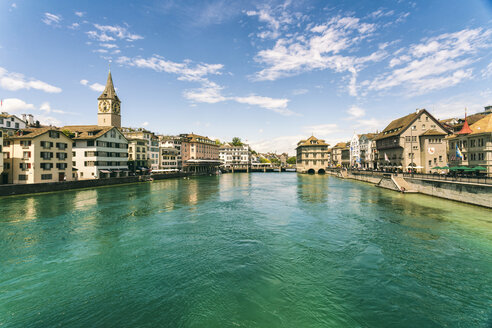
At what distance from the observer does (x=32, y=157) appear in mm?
47094

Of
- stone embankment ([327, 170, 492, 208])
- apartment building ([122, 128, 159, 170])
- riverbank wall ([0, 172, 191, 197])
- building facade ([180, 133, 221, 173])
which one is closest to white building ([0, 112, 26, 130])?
apartment building ([122, 128, 159, 170])

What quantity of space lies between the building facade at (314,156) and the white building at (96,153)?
92.3 meters

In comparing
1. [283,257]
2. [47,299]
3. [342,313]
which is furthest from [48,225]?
[342,313]

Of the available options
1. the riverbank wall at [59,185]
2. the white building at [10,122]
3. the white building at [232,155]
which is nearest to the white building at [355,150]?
the white building at [232,155]

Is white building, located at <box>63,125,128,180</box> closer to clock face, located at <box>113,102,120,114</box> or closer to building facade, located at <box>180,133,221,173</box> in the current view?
clock face, located at <box>113,102,120,114</box>

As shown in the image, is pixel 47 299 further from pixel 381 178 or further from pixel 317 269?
pixel 381 178

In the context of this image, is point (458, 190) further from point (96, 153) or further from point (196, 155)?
point (196, 155)

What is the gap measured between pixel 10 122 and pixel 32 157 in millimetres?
42366

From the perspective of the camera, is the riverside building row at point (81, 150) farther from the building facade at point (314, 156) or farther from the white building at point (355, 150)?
the white building at point (355, 150)

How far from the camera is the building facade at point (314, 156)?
12481 cm

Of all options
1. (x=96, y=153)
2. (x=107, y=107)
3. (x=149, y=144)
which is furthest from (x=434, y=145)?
(x=107, y=107)

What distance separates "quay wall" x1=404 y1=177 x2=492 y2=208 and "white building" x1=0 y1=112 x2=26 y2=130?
112986 millimetres

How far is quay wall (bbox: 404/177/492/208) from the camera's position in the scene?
96.9ft

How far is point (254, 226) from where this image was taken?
2400 centimetres
